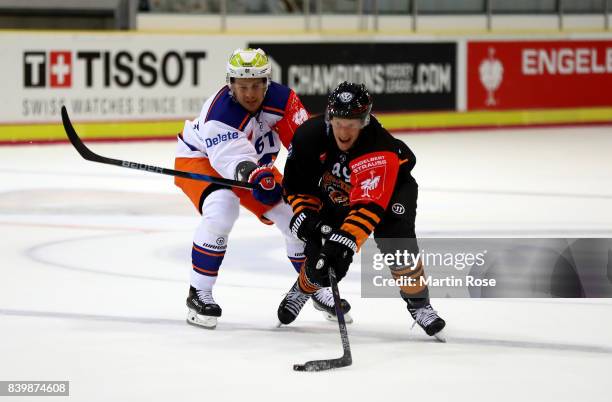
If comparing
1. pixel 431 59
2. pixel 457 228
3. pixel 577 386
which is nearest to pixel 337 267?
pixel 577 386

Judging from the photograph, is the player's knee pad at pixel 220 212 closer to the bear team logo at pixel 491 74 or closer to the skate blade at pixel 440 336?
the skate blade at pixel 440 336

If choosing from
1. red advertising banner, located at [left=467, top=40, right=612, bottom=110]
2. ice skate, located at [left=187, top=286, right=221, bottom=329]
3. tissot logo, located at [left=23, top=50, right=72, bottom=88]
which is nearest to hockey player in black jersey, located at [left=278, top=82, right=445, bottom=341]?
ice skate, located at [left=187, top=286, right=221, bottom=329]

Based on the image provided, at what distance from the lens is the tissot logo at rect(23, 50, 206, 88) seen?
12172mm

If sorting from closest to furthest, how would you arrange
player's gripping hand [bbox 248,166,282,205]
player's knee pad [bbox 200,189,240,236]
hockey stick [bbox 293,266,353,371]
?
1. hockey stick [bbox 293,266,353,371]
2. player's gripping hand [bbox 248,166,282,205]
3. player's knee pad [bbox 200,189,240,236]

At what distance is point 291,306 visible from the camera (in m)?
5.03

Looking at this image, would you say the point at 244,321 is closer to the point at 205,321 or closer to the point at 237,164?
the point at 205,321

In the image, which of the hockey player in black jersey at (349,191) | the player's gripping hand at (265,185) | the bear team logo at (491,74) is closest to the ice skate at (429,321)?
the hockey player in black jersey at (349,191)

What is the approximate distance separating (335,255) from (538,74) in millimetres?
10725

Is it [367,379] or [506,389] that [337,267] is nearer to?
[367,379]

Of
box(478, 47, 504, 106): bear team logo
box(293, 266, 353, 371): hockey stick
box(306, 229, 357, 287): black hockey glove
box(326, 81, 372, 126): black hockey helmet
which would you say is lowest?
box(293, 266, 353, 371): hockey stick

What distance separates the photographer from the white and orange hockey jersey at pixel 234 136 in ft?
16.6

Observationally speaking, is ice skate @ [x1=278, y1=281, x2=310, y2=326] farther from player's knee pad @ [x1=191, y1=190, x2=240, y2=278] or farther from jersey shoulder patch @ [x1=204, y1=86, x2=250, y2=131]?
jersey shoulder patch @ [x1=204, y1=86, x2=250, y2=131]

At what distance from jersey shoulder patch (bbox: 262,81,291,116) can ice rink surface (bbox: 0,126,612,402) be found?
0.84 meters

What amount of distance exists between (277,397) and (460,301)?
68.6 inches
